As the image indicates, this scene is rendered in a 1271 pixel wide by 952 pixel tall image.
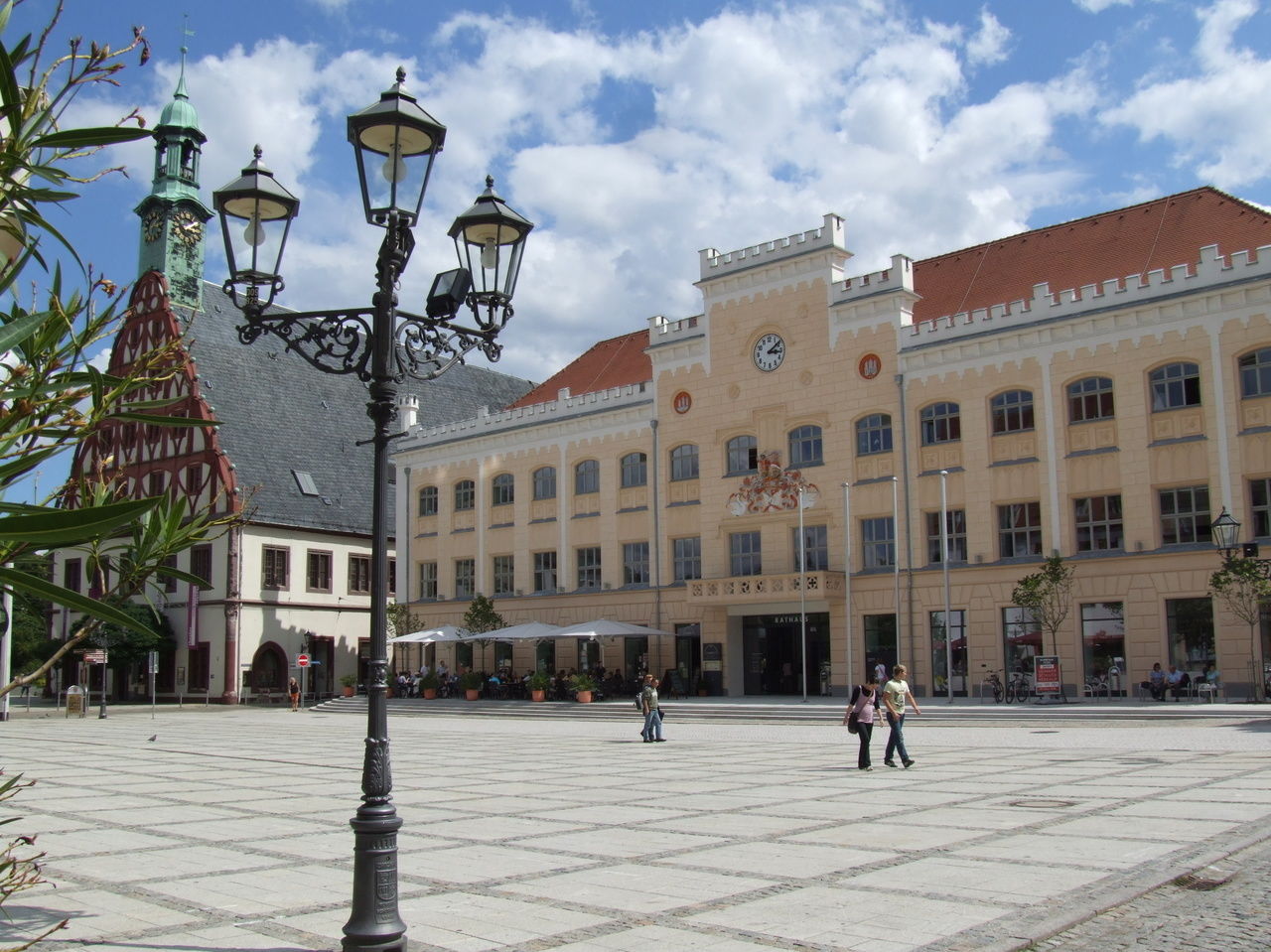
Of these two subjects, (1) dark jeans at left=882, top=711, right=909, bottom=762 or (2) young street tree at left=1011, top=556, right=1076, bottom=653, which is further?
(2) young street tree at left=1011, top=556, right=1076, bottom=653

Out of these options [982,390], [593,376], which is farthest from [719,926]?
[593,376]

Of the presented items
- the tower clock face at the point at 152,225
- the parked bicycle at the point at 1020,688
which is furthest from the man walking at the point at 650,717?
the tower clock face at the point at 152,225

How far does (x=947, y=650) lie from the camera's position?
125 feet

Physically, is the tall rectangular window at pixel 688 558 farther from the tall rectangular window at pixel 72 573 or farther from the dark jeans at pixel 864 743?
the tall rectangular window at pixel 72 573

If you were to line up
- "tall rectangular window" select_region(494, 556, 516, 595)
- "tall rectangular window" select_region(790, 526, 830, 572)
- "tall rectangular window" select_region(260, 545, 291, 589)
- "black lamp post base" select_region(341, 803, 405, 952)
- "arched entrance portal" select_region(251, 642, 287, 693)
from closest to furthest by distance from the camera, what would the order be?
"black lamp post base" select_region(341, 803, 405, 952)
"tall rectangular window" select_region(790, 526, 830, 572)
"tall rectangular window" select_region(494, 556, 516, 595)
"arched entrance portal" select_region(251, 642, 287, 693)
"tall rectangular window" select_region(260, 545, 291, 589)

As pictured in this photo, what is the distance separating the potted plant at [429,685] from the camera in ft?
164

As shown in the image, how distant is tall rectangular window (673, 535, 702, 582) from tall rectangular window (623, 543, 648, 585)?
5.15 ft

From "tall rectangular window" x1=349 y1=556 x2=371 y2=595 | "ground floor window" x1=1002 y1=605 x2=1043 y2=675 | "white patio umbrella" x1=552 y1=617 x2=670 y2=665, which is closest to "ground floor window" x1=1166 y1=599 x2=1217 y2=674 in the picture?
"ground floor window" x1=1002 y1=605 x2=1043 y2=675

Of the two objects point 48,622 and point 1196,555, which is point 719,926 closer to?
point 1196,555

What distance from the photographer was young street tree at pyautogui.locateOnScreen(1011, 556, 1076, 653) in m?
35.6

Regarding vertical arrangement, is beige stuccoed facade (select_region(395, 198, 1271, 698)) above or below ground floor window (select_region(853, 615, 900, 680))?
above

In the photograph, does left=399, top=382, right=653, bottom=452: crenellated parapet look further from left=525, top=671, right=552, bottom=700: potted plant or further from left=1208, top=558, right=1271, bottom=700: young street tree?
left=1208, top=558, right=1271, bottom=700: young street tree

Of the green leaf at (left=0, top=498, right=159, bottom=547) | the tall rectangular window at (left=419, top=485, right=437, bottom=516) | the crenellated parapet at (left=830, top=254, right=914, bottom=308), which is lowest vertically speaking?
the green leaf at (left=0, top=498, right=159, bottom=547)

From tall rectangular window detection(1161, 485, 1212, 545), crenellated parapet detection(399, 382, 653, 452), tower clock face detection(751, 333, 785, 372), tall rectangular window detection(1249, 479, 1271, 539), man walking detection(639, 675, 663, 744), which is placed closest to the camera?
man walking detection(639, 675, 663, 744)
